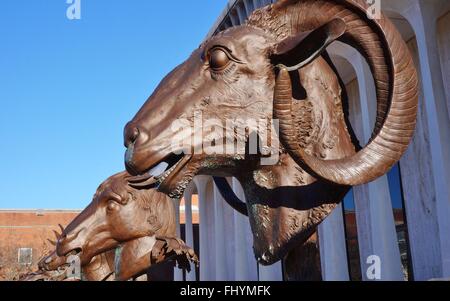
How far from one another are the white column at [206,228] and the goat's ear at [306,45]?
3146 centimetres

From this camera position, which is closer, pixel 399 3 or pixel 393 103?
pixel 393 103

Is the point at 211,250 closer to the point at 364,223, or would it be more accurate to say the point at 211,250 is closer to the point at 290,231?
the point at 364,223

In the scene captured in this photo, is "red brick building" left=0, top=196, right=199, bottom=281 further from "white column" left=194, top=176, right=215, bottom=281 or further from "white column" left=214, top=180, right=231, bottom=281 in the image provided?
"white column" left=214, top=180, right=231, bottom=281

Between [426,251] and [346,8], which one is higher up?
[426,251]

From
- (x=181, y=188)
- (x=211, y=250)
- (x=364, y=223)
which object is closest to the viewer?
(x=181, y=188)

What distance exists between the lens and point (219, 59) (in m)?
2.07

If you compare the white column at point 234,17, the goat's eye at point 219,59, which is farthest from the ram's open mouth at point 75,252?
the white column at point 234,17

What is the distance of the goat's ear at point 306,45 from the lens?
176 centimetres

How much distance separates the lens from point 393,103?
1.99 m

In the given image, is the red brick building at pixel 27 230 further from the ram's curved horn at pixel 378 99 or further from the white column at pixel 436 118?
the ram's curved horn at pixel 378 99

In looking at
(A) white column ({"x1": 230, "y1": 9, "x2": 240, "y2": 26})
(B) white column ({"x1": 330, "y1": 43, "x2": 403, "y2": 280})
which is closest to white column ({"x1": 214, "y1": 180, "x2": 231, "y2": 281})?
(A) white column ({"x1": 230, "y1": 9, "x2": 240, "y2": 26})

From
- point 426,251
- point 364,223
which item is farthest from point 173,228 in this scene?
point 364,223

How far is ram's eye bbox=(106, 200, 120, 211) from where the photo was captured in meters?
4.84
